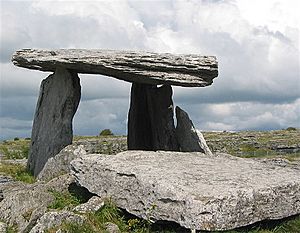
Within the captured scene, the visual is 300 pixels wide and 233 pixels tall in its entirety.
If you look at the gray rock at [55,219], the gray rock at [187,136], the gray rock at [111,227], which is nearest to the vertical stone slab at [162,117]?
the gray rock at [187,136]

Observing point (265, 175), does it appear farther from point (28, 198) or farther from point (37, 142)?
point (37, 142)

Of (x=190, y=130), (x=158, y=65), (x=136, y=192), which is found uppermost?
(x=158, y=65)

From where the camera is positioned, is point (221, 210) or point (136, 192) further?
point (136, 192)

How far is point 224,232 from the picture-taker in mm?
11672

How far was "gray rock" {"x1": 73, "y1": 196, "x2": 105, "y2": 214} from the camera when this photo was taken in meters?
12.5

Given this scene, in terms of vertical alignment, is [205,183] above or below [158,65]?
below

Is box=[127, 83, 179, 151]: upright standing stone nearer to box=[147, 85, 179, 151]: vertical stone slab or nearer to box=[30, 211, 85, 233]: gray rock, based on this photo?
box=[147, 85, 179, 151]: vertical stone slab

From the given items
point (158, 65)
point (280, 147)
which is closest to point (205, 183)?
point (158, 65)

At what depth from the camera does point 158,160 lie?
14.8m

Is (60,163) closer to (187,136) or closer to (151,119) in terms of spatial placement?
(187,136)

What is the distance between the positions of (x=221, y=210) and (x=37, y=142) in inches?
390

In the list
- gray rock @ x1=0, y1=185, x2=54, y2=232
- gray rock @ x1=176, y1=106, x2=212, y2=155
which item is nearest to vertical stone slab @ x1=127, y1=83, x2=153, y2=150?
gray rock @ x1=176, y1=106, x2=212, y2=155

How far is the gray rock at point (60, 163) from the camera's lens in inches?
687

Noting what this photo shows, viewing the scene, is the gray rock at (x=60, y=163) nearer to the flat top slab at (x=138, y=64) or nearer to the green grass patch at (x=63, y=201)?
the flat top slab at (x=138, y=64)
